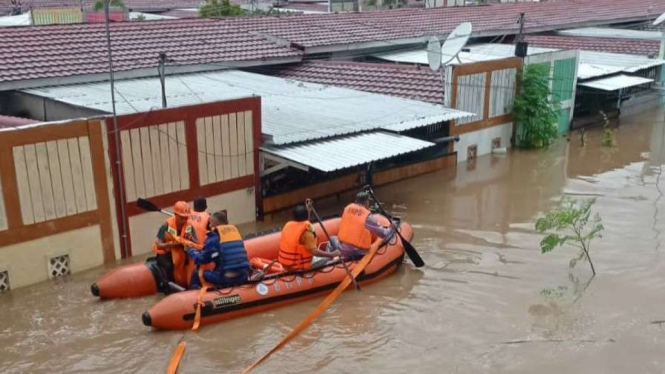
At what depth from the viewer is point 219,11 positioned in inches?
1040

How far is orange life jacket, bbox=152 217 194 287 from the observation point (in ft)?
29.7

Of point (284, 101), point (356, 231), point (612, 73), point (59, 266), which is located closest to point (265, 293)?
point (356, 231)

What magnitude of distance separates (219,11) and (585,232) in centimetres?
1857

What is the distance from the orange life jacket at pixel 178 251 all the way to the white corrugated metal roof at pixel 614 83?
601 inches

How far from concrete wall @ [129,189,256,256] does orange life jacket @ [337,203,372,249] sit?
2.84 metres

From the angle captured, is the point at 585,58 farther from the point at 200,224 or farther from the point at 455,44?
the point at 200,224

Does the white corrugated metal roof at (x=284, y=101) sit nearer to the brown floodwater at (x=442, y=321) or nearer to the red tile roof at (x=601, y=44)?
the brown floodwater at (x=442, y=321)

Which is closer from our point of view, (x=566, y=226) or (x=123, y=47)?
(x=566, y=226)

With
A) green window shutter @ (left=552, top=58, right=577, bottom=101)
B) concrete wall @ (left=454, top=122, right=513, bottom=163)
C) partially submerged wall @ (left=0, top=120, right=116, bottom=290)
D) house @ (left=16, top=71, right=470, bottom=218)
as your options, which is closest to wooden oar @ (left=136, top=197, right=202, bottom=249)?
partially submerged wall @ (left=0, top=120, right=116, bottom=290)

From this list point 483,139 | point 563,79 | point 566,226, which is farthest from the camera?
point 563,79

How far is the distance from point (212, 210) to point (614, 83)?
560 inches

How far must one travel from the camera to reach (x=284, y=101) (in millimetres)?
14758

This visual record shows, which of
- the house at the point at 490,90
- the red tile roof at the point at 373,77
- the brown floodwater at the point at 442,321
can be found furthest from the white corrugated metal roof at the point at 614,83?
the brown floodwater at the point at 442,321

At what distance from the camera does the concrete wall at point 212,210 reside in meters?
11.0
